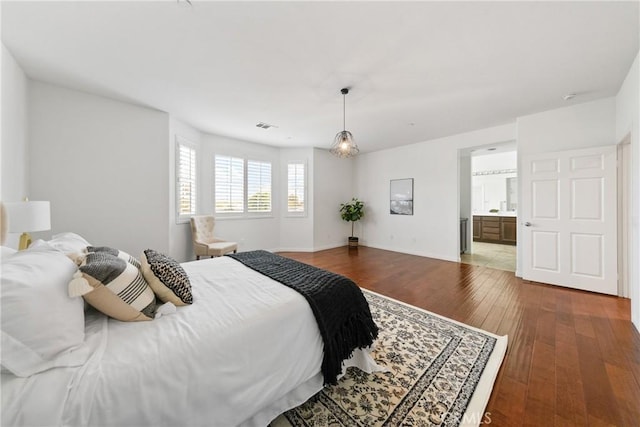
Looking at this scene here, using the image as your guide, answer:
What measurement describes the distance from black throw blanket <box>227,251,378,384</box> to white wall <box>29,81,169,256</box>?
265cm

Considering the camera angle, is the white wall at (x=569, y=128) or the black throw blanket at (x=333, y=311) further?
the white wall at (x=569, y=128)

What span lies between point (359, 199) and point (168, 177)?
4.81 m

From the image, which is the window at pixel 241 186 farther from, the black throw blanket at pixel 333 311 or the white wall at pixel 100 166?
the black throw blanket at pixel 333 311

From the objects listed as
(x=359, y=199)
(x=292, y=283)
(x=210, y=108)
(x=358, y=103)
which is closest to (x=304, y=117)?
(x=358, y=103)

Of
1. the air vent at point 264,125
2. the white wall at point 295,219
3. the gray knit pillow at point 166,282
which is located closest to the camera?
the gray knit pillow at point 166,282

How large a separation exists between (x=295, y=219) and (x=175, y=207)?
2756 mm

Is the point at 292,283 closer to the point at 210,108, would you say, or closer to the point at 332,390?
Result: the point at 332,390

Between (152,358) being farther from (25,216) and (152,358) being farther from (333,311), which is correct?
(25,216)

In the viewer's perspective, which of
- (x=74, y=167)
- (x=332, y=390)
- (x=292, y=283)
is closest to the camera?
(x=332, y=390)

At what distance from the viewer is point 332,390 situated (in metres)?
1.57

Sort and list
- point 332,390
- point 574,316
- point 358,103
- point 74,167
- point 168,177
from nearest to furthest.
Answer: point 332,390
point 574,316
point 74,167
point 358,103
point 168,177

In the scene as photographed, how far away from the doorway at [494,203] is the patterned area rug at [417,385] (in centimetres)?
463

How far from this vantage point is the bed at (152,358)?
803 millimetres

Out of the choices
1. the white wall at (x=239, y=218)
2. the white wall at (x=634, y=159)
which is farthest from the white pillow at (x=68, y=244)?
the white wall at (x=634, y=159)
